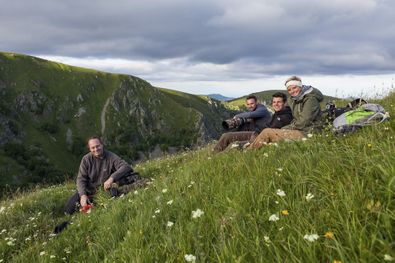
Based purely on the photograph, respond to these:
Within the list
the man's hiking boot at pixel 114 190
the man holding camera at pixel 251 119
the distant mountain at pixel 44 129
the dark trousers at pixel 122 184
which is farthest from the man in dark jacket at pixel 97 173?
the distant mountain at pixel 44 129

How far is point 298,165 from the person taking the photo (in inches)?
193

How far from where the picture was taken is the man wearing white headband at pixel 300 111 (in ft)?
29.5

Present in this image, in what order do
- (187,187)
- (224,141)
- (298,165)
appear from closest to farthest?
1. (298,165)
2. (187,187)
3. (224,141)

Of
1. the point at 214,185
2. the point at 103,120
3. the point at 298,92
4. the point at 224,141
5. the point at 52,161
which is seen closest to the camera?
the point at 214,185

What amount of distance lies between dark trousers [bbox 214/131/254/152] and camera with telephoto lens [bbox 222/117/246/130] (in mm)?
587

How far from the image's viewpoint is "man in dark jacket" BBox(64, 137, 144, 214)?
11.0 meters

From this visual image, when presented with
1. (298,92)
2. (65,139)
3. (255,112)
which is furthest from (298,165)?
(65,139)

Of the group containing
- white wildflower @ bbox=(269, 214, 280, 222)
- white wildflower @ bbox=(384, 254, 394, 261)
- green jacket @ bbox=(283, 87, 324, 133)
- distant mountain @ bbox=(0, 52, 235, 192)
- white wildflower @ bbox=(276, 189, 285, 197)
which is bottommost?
distant mountain @ bbox=(0, 52, 235, 192)

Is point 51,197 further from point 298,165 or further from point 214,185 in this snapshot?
point 298,165

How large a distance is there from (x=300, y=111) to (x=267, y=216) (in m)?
6.04

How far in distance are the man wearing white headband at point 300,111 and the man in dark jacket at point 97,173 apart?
424cm

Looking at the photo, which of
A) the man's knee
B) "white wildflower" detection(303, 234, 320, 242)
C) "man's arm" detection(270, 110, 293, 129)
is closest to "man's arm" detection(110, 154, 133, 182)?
the man's knee

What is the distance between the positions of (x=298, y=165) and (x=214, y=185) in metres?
1.30

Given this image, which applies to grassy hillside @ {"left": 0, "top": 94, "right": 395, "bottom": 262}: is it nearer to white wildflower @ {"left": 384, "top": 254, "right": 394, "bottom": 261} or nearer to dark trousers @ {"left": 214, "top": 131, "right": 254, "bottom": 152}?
white wildflower @ {"left": 384, "top": 254, "right": 394, "bottom": 261}
